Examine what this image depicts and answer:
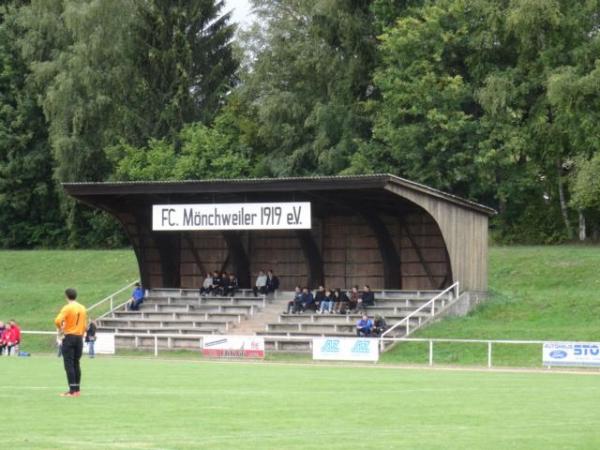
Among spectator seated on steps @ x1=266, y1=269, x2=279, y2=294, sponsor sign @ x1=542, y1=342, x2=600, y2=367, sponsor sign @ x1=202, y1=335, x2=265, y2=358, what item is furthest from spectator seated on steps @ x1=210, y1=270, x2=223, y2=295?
sponsor sign @ x1=542, y1=342, x2=600, y2=367

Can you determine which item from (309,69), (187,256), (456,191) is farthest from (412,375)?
(309,69)

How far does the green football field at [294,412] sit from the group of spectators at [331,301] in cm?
1552

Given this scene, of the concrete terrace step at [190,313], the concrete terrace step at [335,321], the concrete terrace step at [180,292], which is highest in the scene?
the concrete terrace step at [180,292]

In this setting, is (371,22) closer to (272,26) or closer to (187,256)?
(272,26)

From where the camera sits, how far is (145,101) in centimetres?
7125

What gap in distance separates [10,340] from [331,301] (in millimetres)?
10044

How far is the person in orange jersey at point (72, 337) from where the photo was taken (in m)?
19.6

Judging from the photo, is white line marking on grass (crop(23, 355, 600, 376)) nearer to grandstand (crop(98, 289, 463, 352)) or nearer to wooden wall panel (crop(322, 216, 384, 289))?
grandstand (crop(98, 289, 463, 352))

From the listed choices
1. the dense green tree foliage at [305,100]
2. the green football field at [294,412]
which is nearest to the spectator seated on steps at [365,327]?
the green football field at [294,412]

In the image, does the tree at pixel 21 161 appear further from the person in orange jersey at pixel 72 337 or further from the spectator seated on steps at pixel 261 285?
the person in orange jersey at pixel 72 337

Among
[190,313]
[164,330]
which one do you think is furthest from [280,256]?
[164,330]

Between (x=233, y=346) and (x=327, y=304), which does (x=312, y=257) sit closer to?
(x=327, y=304)

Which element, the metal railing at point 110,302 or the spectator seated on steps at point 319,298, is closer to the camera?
the spectator seated on steps at point 319,298

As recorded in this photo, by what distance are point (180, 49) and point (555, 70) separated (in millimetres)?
21162
